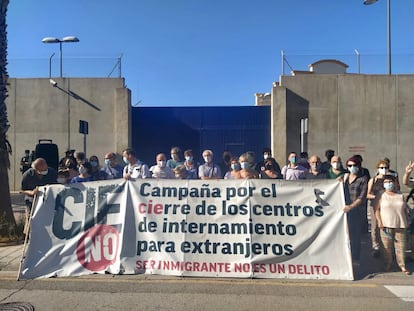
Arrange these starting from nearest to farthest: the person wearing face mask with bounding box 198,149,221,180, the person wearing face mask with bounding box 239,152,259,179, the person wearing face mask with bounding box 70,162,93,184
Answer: the person wearing face mask with bounding box 239,152,259,179 < the person wearing face mask with bounding box 70,162,93,184 < the person wearing face mask with bounding box 198,149,221,180

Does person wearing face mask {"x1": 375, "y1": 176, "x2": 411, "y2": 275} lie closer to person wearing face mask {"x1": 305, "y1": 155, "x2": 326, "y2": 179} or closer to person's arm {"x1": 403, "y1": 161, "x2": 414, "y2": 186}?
person's arm {"x1": 403, "y1": 161, "x2": 414, "y2": 186}

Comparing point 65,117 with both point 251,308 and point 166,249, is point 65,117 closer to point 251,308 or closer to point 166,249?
point 166,249

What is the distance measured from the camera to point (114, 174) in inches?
325

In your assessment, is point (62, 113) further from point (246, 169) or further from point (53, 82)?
point (246, 169)

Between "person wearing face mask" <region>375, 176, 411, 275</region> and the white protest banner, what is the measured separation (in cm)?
76

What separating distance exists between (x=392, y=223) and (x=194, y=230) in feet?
9.95

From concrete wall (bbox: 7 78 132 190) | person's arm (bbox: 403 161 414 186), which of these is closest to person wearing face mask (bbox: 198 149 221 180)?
person's arm (bbox: 403 161 414 186)

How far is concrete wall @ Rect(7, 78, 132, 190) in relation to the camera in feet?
56.2

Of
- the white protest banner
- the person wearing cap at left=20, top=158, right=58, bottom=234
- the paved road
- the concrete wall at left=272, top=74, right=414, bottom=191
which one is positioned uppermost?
the concrete wall at left=272, top=74, right=414, bottom=191

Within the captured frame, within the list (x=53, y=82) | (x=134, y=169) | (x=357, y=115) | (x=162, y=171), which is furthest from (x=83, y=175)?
(x=357, y=115)

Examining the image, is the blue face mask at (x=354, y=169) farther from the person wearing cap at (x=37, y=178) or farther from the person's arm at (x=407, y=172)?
the person wearing cap at (x=37, y=178)

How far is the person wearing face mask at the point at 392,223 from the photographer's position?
6120 mm

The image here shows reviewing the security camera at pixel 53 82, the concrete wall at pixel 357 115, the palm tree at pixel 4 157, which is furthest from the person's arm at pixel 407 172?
the security camera at pixel 53 82

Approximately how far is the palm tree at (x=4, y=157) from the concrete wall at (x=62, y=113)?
8.16 metres
